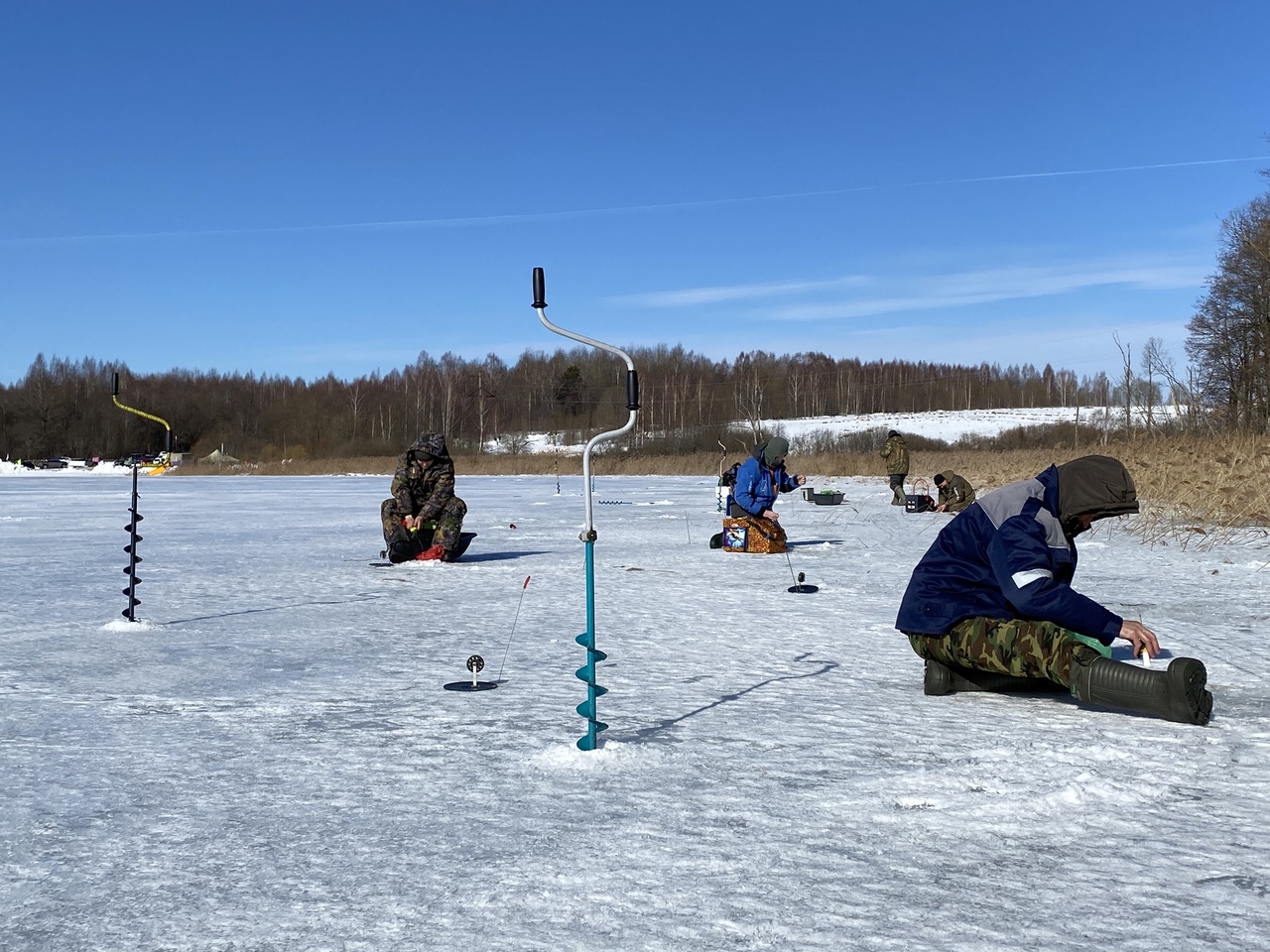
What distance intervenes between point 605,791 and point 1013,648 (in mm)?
2120

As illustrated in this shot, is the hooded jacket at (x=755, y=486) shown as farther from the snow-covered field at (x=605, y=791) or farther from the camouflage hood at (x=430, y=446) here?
the snow-covered field at (x=605, y=791)

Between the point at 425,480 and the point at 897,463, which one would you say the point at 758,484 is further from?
the point at 897,463

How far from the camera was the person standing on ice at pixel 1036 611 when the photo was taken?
4785 millimetres

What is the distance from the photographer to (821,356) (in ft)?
474

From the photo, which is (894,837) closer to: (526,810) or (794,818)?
(794,818)

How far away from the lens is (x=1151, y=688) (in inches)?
187

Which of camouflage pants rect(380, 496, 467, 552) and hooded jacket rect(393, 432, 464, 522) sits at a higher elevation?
hooded jacket rect(393, 432, 464, 522)

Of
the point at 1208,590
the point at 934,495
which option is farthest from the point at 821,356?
the point at 1208,590

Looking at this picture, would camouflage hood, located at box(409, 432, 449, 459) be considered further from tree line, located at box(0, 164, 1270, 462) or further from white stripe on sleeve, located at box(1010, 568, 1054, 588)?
tree line, located at box(0, 164, 1270, 462)

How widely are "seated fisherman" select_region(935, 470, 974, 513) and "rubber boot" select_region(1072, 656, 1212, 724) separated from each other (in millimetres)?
17792

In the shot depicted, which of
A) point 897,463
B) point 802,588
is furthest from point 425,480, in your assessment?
point 897,463

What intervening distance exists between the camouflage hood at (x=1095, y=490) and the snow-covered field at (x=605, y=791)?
91 cm

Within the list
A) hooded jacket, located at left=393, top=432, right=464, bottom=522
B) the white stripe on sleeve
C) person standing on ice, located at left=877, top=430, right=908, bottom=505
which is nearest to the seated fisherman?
person standing on ice, located at left=877, top=430, right=908, bottom=505

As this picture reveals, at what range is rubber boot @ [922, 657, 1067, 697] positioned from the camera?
5.53 m
